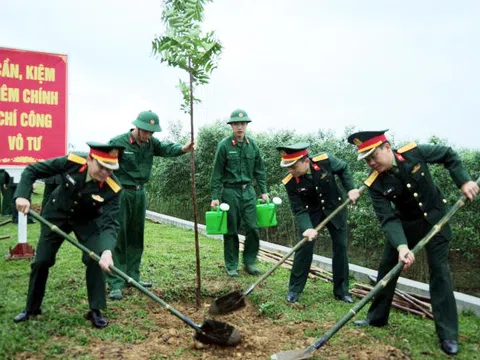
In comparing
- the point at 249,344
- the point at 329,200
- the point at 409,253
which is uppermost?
the point at 329,200

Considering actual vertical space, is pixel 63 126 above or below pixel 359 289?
above

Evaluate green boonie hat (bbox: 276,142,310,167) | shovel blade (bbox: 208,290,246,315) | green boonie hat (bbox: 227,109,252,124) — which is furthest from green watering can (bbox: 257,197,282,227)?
shovel blade (bbox: 208,290,246,315)

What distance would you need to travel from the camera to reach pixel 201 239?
9555 mm

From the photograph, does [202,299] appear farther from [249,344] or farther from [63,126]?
[63,126]

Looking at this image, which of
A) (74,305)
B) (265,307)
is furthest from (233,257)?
(74,305)

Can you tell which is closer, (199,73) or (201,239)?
(199,73)

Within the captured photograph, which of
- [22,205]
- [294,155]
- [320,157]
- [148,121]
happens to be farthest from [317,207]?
[22,205]

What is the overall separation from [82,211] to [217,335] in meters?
1.72

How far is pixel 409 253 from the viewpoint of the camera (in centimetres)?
390

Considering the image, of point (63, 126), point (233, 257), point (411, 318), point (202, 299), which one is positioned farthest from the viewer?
point (63, 126)

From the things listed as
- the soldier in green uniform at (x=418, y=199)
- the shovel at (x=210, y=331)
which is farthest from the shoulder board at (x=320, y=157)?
the shovel at (x=210, y=331)

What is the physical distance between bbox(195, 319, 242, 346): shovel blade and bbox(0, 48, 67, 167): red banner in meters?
4.90

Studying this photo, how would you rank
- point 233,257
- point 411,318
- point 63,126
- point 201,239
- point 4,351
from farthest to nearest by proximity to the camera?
point 201,239 < point 63,126 < point 233,257 < point 411,318 < point 4,351

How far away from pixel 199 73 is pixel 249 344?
2931 mm
